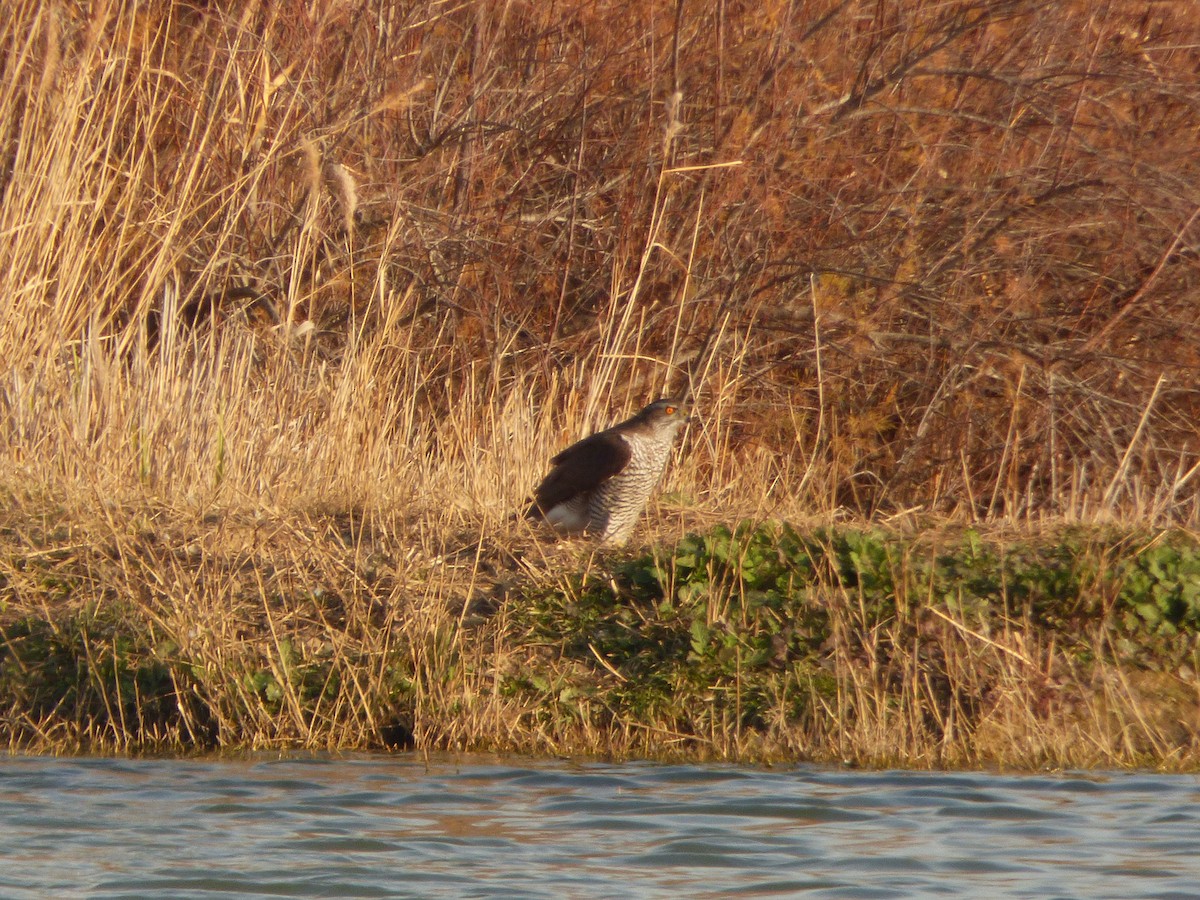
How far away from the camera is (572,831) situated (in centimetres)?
509

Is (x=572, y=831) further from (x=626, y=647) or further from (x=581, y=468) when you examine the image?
(x=581, y=468)

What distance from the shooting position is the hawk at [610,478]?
7277 millimetres

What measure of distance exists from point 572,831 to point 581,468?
8.35 feet

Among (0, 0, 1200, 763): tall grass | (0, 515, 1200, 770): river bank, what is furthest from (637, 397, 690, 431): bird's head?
(0, 0, 1200, 763): tall grass

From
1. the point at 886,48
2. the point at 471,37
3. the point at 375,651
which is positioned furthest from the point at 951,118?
the point at 375,651

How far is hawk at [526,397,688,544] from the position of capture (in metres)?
7.28

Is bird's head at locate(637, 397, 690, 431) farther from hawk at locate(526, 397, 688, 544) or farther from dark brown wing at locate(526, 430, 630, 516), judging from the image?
dark brown wing at locate(526, 430, 630, 516)

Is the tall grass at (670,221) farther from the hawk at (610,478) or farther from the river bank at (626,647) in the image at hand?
the river bank at (626,647)

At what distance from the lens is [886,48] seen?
1103cm

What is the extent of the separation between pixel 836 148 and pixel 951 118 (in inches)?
29.9

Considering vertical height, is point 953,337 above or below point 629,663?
above

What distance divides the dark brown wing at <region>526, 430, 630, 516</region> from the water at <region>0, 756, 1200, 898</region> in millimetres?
1688

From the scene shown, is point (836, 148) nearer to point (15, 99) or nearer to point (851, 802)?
point (15, 99)

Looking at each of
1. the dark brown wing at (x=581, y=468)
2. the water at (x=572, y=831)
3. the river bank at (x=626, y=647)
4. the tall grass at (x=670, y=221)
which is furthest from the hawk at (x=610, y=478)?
the water at (x=572, y=831)
